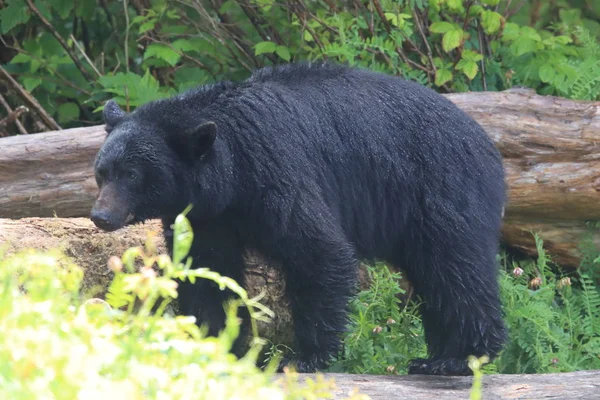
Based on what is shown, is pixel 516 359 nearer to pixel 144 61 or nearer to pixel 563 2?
pixel 563 2

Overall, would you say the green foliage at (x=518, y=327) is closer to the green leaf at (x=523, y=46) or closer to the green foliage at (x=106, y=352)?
the green leaf at (x=523, y=46)

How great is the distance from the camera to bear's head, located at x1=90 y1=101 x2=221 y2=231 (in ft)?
16.2

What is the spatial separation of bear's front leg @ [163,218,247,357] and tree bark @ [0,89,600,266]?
1545 millimetres

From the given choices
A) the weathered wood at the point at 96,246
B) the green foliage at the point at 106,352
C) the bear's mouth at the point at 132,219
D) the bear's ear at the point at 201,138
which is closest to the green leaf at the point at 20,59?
the weathered wood at the point at 96,246

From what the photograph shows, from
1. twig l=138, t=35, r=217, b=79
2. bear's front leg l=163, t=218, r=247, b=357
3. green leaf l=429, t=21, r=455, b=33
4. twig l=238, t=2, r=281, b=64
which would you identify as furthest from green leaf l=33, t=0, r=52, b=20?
bear's front leg l=163, t=218, r=247, b=357

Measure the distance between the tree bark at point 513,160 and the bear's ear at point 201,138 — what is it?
73.9 inches

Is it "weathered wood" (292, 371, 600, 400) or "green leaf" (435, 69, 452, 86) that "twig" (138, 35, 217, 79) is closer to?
Result: "green leaf" (435, 69, 452, 86)

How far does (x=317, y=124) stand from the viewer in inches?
208

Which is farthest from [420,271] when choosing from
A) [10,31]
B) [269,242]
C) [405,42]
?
[10,31]

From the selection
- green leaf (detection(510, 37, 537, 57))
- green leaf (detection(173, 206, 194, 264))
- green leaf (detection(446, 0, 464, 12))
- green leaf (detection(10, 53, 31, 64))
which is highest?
green leaf (detection(173, 206, 194, 264))

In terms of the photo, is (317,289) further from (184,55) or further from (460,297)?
(184,55)

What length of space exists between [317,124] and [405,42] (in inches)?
113

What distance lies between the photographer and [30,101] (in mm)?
8695

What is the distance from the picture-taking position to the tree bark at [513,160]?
22.0 ft
